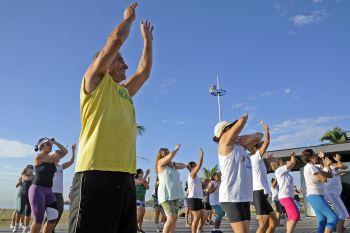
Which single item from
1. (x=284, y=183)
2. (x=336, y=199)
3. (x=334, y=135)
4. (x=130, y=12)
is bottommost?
(x=336, y=199)

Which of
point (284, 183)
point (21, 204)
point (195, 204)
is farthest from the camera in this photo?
point (21, 204)

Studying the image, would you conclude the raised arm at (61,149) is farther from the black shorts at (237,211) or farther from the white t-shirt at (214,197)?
the white t-shirt at (214,197)

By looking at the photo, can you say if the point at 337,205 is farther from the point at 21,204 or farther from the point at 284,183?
the point at 21,204

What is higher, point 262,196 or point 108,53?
point 108,53

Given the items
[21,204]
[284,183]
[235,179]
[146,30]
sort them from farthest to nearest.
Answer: [21,204] < [284,183] < [235,179] < [146,30]

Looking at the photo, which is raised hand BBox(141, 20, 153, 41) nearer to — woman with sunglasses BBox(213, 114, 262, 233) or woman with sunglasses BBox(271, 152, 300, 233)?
woman with sunglasses BBox(213, 114, 262, 233)

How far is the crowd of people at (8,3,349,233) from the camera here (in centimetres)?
279

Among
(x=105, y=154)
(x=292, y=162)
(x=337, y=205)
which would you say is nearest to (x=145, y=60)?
(x=105, y=154)

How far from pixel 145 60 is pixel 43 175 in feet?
15.4

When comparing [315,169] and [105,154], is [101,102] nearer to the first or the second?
[105,154]

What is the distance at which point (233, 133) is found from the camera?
15.9ft

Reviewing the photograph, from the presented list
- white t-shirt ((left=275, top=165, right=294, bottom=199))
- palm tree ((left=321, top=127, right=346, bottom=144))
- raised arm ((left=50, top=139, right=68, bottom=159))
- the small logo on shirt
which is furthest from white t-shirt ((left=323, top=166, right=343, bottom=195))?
palm tree ((left=321, top=127, right=346, bottom=144))

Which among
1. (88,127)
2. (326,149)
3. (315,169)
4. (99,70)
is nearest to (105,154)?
(88,127)

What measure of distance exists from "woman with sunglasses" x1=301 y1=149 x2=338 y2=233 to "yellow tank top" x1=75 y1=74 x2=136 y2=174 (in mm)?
5919
